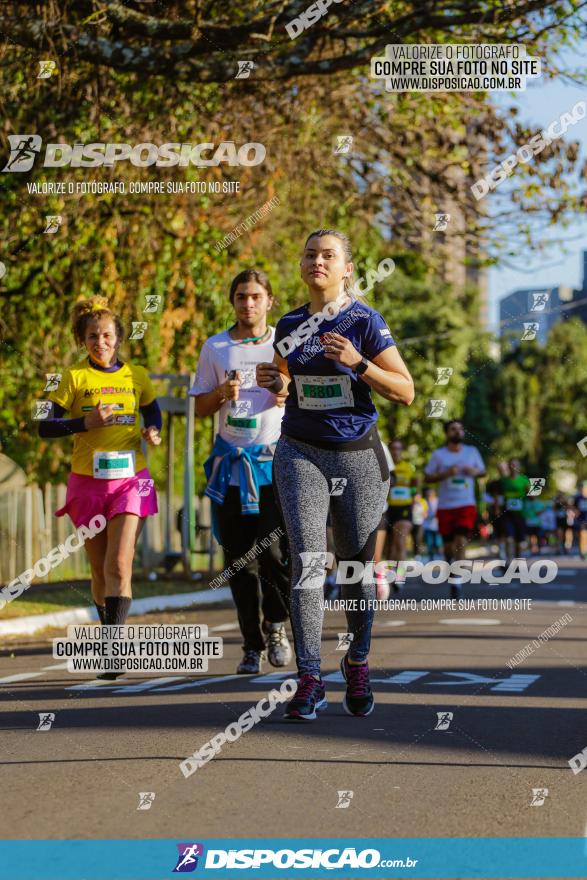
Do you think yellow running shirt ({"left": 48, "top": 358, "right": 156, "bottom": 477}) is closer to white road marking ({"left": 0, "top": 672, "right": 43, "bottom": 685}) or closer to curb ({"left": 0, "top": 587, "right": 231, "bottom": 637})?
white road marking ({"left": 0, "top": 672, "right": 43, "bottom": 685})

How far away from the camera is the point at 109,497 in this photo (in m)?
8.00

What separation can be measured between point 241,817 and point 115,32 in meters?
10.3

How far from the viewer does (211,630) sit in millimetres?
12031

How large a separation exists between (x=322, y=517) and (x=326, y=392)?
1.68 feet

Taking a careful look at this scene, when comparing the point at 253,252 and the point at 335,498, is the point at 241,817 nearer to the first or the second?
the point at 335,498

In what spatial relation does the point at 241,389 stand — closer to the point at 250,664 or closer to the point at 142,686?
the point at 250,664

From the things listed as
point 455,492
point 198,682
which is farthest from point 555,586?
point 198,682

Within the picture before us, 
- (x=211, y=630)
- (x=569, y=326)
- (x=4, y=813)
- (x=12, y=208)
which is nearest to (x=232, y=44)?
(x=12, y=208)

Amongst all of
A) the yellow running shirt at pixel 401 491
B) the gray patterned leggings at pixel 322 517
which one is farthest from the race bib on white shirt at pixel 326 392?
the yellow running shirt at pixel 401 491

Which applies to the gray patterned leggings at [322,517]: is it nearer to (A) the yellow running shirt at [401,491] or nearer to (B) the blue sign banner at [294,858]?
(B) the blue sign banner at [294,858]

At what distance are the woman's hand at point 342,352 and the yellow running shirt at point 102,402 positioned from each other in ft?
8.35

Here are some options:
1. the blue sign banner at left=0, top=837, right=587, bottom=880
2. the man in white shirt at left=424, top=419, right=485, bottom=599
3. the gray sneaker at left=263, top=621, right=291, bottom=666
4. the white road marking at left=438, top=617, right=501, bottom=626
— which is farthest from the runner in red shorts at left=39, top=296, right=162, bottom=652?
the man in white shirt at left=424, top=419, right=485, bottom=599

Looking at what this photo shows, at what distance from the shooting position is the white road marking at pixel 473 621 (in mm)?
12180

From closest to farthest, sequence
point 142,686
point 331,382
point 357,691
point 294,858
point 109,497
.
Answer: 1. point 294,858
2. point 331,382
3. point 357,691
4. point 142,686
5. point 109,497
